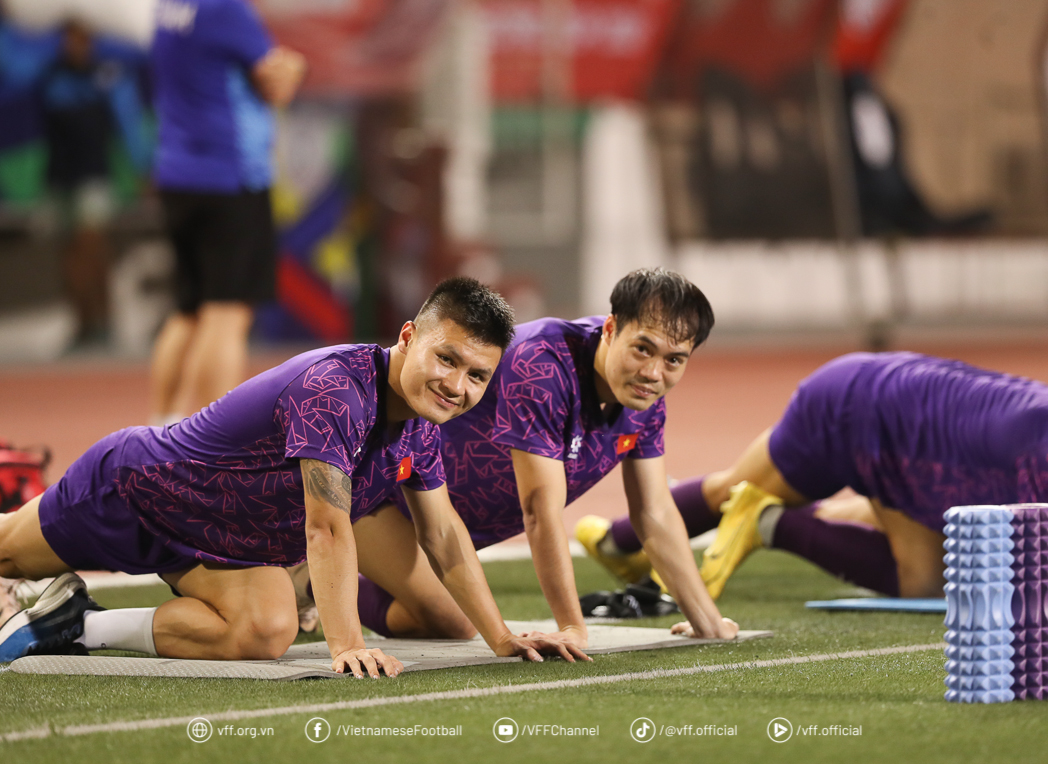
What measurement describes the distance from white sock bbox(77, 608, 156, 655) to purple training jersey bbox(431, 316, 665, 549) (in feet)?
3.07

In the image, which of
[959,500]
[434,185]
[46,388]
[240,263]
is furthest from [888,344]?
[959,500]

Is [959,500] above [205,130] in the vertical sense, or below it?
below

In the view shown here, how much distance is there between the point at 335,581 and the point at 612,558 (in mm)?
1783

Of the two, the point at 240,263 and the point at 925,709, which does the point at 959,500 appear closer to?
the point at 925,709

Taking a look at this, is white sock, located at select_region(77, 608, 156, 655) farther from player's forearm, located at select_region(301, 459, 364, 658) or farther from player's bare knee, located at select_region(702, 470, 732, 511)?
player's bare knee, located at select_region(702, 470, 732, 511)

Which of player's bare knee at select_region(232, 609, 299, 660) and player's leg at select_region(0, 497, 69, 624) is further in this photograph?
player's leg at select_region(0, 497, 69, 624)

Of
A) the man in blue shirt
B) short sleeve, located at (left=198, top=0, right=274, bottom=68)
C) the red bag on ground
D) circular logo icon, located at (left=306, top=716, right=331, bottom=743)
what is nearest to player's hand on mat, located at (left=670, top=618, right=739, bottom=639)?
circular logo icon, located at (left=306, top=716, right=331, bottom=743)

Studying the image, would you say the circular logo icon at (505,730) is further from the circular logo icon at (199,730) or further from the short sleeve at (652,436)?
the short sleeve at (652,436)

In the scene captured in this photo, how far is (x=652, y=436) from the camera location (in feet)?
13.5

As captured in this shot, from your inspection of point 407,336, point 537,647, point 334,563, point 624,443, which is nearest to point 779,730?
point 537,647

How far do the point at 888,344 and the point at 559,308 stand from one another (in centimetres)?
444

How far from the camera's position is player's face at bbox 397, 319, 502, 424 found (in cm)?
336

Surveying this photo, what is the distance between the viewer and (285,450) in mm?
3463

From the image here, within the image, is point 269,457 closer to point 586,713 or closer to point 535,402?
point 535,402
